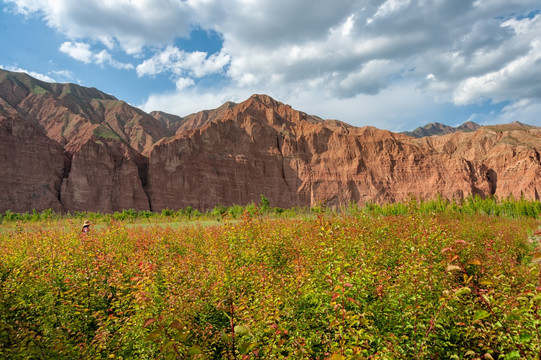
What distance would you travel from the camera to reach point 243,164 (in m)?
69.2

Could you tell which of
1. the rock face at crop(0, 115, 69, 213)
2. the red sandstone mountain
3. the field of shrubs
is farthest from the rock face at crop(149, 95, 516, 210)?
the field of shrubs

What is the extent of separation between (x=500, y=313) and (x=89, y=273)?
605cm

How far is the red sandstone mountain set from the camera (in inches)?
2200

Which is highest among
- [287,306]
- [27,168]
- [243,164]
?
[27,168]

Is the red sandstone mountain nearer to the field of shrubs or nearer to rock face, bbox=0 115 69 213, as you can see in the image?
rock face, bbox=0 115 69 213

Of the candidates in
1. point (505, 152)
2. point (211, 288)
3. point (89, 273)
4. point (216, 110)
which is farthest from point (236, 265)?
A: point (216, 110)

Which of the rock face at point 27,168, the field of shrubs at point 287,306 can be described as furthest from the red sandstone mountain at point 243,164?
the field of shrubs at point 287,306

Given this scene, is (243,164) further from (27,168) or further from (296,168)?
(27,168)

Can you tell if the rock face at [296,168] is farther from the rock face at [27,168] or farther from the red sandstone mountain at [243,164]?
the rock face at [27,168]

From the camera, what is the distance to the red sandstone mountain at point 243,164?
55.9 m

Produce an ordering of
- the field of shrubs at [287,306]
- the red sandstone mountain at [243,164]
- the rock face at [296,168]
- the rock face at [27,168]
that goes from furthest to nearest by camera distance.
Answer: the rock face at [296,168], the red sandstone mountain at [243,164], the rock face at [27,168], the field of shrubs at [287,306]

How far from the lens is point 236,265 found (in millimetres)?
6469

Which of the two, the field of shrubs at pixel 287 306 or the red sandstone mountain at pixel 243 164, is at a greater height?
the red sandstone mountain at pixel 243 164

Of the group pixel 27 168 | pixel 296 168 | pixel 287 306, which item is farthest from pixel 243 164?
pixel 287 306
